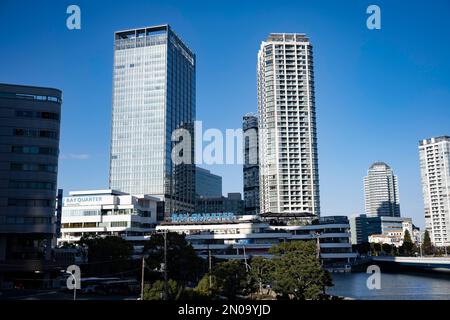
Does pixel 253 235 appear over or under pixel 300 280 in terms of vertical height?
over

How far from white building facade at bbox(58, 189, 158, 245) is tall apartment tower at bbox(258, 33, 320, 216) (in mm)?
30765

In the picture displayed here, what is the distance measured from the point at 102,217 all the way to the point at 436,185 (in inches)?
1833

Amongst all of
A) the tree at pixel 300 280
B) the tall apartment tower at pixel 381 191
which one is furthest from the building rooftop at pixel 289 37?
the tree at pixel 300 280

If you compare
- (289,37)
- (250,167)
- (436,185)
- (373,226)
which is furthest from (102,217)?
(373,226)

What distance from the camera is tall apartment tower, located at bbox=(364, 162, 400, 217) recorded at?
353 feet

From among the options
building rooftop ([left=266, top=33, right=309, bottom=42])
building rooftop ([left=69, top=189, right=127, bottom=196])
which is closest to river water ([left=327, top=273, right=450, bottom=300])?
building rooftop ([left=69, top=189, right=127, bottom=196])

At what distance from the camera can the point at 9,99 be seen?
2794cm

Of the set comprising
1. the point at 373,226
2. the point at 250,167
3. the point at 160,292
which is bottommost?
the point at 160,292

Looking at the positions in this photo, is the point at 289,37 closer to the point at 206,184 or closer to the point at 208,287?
the point at 206,184

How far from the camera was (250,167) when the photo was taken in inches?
4053

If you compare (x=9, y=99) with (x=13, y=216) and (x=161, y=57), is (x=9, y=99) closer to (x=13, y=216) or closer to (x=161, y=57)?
(x=13, y=216)

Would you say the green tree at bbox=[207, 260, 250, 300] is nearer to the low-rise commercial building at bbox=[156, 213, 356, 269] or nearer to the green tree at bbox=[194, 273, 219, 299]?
the green tree at bbox=[194, 273, 219, 299]
